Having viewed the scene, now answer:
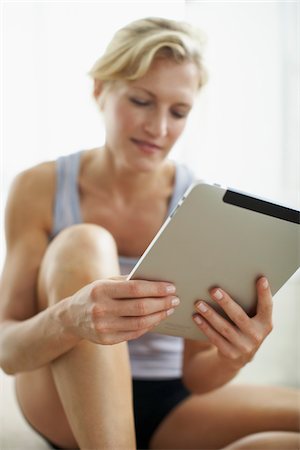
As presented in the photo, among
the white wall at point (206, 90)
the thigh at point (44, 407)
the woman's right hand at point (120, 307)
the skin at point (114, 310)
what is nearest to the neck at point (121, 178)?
the skin at point (114, 310)

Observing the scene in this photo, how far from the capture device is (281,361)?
5.23 ft

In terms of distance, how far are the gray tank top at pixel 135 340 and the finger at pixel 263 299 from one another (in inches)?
16.4

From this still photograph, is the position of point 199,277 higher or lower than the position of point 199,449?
higher

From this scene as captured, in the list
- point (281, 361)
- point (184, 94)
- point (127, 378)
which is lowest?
point (281, 361)

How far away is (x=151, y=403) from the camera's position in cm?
117

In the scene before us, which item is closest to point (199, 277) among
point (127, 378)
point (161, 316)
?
point (161, 316)

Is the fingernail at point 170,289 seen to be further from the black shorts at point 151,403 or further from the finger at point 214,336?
the black shorts at point 151,403

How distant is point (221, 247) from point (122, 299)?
141 millimetres

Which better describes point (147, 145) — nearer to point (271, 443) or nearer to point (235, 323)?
point (235, 323)

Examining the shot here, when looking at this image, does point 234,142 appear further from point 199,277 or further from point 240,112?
point 199,277

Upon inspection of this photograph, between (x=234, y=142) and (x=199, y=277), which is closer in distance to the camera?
(x=199, y=277)

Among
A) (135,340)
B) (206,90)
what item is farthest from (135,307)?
(206,90)

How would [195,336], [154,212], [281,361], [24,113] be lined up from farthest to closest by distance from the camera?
[24,113], [281,361], [154,212], [195,336]

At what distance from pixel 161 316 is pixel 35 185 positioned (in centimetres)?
54
